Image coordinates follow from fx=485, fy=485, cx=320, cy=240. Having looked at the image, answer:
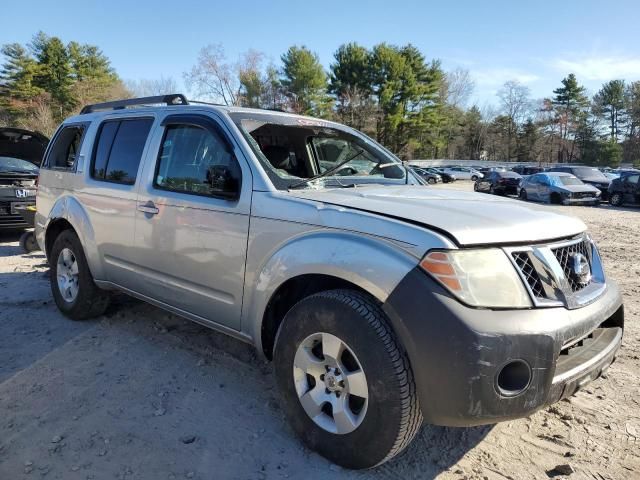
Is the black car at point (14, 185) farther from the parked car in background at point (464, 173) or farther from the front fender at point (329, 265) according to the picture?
the parked car in background at point (464, 173)

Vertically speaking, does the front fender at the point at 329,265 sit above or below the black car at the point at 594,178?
below

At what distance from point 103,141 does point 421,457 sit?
3658 mm

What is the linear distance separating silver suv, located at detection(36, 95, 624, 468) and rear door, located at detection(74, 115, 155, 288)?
25 millimetres

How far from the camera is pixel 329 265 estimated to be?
7.98 ft

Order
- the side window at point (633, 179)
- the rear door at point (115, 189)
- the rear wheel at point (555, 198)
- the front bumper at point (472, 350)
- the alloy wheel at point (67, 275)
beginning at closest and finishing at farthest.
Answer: the front bumper at point (472, 350) < the rear door at point (115, 189) < the alloy wheel at point (67, 275) < the side window at point (633, 179) < the rear wheel at point (555, 198)

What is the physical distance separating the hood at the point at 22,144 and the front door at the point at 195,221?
7415 millimetres

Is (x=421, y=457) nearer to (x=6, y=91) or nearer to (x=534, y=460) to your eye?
(x=534, y=460)

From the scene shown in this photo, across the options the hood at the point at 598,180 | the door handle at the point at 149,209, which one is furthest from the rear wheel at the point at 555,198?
the door handle at the point at 149,209

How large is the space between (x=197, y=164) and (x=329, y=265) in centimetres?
147

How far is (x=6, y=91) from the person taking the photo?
50.1 metres

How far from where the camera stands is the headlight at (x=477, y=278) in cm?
212

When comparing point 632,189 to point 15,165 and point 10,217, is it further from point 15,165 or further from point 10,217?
point 10,217

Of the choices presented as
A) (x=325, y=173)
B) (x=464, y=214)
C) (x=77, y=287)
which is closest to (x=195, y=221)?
(x=325, y=173)

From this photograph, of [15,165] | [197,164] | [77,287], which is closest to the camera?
[197,164]
